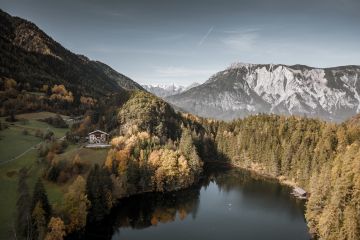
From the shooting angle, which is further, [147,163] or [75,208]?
[147,163]

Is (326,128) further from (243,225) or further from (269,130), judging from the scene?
(243,225)

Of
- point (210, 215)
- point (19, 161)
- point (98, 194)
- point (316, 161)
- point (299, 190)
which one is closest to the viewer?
point (98, 194)

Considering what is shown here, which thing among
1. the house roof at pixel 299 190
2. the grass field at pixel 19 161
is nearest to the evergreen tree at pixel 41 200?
the grass field at pixel 19 161

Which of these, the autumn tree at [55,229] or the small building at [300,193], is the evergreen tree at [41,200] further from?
the small building at [300,193]

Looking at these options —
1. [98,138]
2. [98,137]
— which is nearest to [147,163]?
[98,138]

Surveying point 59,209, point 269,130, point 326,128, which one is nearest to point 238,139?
point 269,130

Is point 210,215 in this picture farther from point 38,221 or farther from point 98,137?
point 98,137
